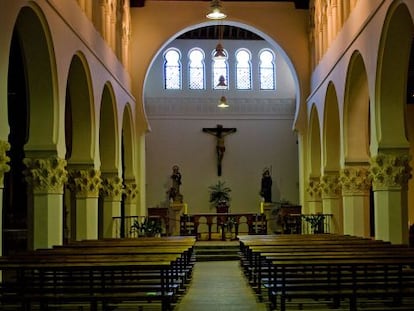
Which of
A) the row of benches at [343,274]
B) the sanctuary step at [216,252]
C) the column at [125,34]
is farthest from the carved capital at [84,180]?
the column at [125,34]

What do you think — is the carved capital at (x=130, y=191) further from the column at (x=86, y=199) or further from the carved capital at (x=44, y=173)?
the carved capital at (x=44, y=173)

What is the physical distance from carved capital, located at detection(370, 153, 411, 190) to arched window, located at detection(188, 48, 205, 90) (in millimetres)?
21383

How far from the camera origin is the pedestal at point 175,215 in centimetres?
3225

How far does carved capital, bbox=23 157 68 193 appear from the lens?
15.9 m

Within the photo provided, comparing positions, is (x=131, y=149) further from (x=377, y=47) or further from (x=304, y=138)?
(x=377, y=47)

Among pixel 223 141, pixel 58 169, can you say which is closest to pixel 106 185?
pixel 58 169

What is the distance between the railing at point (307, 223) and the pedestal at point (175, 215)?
5.52 meters

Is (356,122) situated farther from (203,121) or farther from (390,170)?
(203,121)

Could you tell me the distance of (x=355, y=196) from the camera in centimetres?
Answer: 2166

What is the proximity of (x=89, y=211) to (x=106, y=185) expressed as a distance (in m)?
3.60

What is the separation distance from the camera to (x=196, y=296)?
14164 millimetres

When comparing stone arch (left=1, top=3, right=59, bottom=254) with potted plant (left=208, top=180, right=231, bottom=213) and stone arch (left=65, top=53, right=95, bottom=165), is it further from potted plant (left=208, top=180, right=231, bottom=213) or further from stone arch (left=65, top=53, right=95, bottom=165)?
potted plant (left=208, top=180, right=231, bottom=213)

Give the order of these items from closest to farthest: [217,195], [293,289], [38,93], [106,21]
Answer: [293,289], [38,93], [106,21], [217,195]

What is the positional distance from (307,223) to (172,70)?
1335 cm
